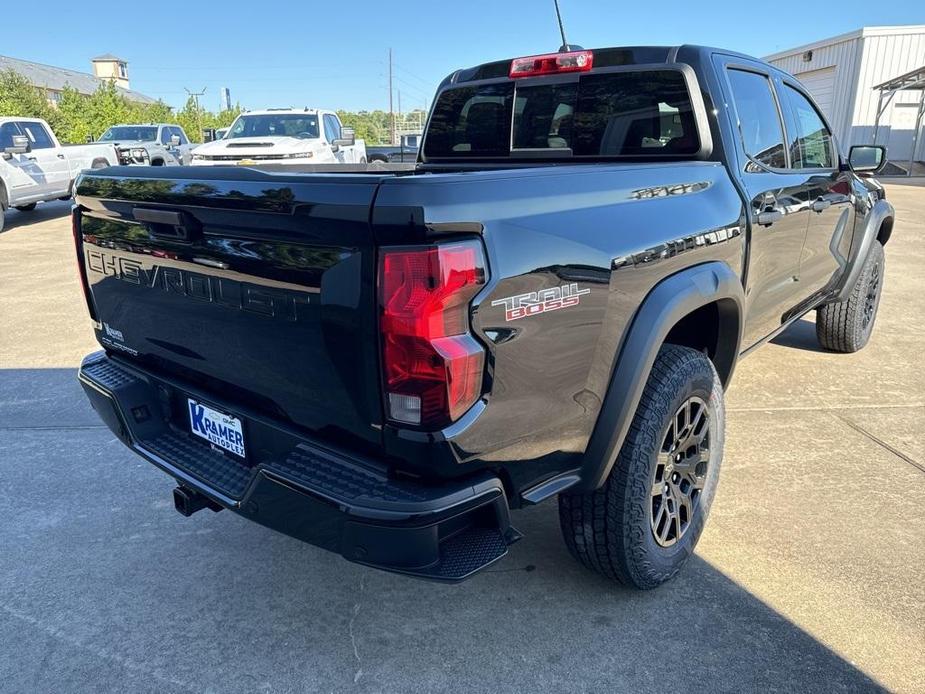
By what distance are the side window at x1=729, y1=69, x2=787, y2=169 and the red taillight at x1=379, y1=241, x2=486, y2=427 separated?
208 cm

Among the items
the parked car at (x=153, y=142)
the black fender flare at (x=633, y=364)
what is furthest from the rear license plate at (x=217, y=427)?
the parked car at (x=153, y=142)

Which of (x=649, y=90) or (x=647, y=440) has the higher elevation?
(x=649, y=90)

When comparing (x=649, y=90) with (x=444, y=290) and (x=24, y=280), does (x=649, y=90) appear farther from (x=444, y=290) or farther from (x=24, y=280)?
(x=24, y=280)

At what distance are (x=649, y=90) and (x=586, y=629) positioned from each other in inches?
89.0

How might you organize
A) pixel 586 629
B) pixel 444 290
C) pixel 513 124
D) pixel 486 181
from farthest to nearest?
1. pixel 513 124
2. pixel 586 629
3. pixel 486 181
4. pixel 444 290

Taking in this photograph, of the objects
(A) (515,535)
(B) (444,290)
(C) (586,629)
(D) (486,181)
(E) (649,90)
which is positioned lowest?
(C) (586,629)

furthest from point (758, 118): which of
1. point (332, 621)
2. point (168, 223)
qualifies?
point (332, 621)

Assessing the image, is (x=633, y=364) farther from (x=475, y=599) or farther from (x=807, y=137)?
(x=807, y=137)

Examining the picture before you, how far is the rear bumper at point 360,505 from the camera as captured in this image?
173cm

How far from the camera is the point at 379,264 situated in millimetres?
1653

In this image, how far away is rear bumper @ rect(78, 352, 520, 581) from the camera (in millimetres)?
1729

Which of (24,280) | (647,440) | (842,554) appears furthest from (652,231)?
(24,280)

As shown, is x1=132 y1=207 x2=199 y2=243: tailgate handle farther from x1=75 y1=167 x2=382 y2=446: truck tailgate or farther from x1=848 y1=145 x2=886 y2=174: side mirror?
x1=848 y1=145 x2=886 y2=174: side mirror

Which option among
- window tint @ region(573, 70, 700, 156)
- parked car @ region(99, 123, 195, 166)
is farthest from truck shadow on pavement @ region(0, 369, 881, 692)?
parked car @ region(99, 123, 195, 166)
